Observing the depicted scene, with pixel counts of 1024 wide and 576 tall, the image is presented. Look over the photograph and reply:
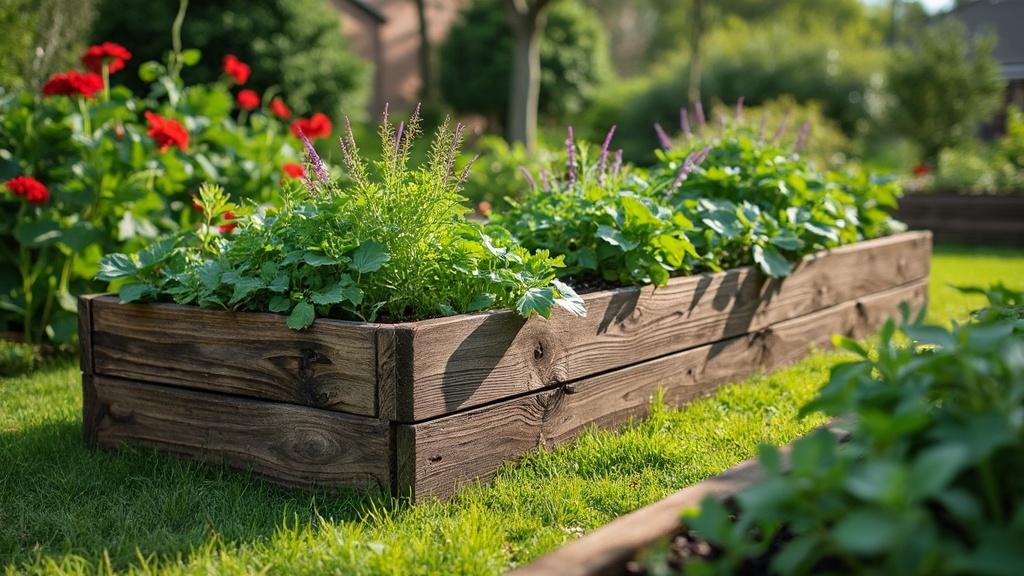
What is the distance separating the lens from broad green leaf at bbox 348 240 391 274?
2.64m

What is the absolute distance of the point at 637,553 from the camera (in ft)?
5.14

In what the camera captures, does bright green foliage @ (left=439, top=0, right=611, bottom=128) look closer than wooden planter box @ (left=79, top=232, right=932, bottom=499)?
No

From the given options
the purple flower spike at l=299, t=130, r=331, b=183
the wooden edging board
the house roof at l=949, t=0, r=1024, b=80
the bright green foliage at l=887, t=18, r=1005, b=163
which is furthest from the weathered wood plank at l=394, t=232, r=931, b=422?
the house roof at l=949, t=0, r=1024, b=80

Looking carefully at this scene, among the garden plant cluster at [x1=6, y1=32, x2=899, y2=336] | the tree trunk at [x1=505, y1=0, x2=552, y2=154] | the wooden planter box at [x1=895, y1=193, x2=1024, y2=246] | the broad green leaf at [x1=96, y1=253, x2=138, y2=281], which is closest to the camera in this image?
the garden plant cluster at [x1=6, y1=32, x2=899, y2=336]

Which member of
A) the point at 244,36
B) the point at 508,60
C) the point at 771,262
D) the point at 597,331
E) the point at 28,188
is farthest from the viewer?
the point at 508,60

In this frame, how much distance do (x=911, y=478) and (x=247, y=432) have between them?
82.9 inches

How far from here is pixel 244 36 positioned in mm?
15984

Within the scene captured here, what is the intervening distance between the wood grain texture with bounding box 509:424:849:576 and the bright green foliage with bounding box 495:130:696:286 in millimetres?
1479

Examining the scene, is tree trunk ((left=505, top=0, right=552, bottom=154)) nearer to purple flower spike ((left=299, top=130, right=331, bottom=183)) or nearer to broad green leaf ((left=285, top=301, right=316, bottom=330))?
purple flower spike ((left=299, top=130, right=331, bottom=183))

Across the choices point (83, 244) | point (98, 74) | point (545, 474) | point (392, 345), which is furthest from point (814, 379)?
point (98, 74)

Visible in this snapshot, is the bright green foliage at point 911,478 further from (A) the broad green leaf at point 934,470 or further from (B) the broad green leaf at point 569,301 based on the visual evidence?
(B) the broad green leaf at point 569,301

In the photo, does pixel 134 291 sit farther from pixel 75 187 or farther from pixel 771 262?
pixel 771 262

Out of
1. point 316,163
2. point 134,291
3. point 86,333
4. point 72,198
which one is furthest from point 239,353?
point 72,198

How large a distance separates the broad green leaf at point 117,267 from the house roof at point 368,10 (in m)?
26.9
